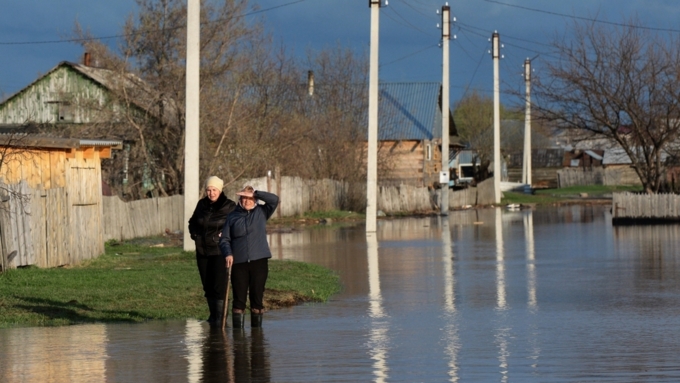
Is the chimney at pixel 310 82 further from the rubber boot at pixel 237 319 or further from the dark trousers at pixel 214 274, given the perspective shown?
the rubber boot at pixel 237 319

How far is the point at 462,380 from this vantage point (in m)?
9.06

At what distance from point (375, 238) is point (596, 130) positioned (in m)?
15.3

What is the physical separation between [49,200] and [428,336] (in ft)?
32.8

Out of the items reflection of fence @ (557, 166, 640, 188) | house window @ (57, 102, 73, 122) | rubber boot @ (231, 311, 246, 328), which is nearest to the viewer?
rubber boot @ (231, 311, 246, 328)

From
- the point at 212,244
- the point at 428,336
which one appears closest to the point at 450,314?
the point at 428,336

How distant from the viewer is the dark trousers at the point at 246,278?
12078 millimetres

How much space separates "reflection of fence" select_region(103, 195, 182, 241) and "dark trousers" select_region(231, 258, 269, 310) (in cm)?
1615

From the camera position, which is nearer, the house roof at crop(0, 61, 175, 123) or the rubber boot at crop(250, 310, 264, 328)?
the rubber boot at crop(250, 310, 264, 328)

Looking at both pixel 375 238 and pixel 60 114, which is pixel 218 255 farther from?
pixel 60 114

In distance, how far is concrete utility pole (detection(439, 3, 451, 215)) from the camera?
47094mm

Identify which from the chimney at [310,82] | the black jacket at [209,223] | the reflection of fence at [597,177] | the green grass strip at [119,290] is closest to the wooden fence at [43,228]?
the green grass strip at [119,290]

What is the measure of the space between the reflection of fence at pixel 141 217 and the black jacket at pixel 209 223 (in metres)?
15.6

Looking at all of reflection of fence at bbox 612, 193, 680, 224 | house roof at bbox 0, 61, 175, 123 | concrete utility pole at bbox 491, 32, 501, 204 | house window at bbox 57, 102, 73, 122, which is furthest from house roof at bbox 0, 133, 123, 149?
concrete utility pole at bbox 491, 32, 501, 204

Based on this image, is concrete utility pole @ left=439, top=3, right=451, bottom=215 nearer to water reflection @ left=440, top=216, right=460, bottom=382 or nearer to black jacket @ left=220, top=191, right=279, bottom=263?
water reflection @ left=440, top=216, right=460, bottom=382
